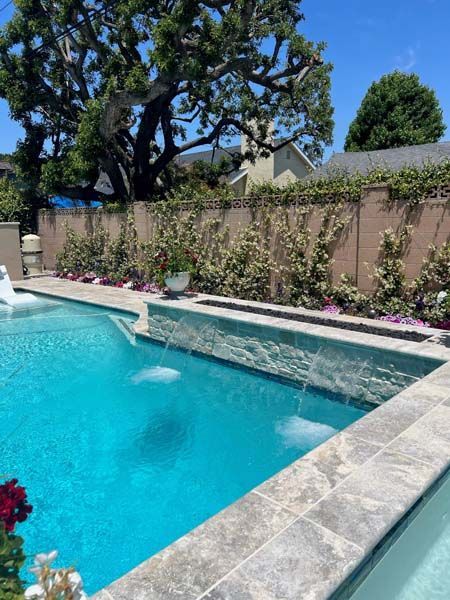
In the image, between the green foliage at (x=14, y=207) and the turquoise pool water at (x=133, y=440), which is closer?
the turquoise pool water at (x=133, y=440)

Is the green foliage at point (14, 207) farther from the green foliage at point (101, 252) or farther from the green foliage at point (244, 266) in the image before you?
the green foliage at point (244, 266)

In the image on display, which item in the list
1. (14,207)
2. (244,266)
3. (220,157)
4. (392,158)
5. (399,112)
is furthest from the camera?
(399,112)

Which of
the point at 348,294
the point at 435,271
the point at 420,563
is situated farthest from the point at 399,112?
the point at 420,563

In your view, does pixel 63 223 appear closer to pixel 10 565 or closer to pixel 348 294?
pixel 348 294

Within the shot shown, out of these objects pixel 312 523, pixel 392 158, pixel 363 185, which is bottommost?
pixel 312 523

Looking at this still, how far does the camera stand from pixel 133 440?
462 cm

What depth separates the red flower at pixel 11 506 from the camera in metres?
1.49

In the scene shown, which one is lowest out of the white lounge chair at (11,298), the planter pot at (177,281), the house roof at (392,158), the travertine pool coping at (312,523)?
the white lounge chair at (11,298)

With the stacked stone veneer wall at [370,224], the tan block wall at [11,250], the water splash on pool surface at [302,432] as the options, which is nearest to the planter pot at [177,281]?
the stacked stone veneer wall at [370,224]

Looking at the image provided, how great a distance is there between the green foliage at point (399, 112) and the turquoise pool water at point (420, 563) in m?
25.1

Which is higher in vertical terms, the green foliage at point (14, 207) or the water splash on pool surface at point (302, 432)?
the green foliage at point (14, 207)

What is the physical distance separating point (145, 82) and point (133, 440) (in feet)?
32.1

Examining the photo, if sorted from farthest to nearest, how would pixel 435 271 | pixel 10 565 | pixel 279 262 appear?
pixel 279 262 → pixel 435 271 → pixel 10 565

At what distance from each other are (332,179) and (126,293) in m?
6.23
